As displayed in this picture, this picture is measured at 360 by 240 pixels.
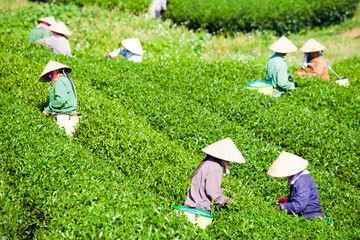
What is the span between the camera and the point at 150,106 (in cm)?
1009

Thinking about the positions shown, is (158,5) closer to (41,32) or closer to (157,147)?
(41,32)

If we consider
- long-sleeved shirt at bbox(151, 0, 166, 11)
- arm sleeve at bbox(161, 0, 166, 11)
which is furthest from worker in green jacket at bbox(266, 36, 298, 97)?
arm sleeve at bbox(161, 0, 166, 11)

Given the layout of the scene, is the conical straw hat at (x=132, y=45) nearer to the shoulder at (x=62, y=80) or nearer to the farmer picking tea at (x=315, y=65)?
the shoulder at (x=62, y=80)

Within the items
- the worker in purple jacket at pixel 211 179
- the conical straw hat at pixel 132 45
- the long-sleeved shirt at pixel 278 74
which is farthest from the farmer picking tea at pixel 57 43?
the worker in purple jacket at pixel 211 179

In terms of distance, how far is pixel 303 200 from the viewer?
20.6 feet

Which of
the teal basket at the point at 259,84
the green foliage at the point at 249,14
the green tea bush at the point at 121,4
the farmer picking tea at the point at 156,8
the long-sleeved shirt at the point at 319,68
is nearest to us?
the teal basket at the point at 259,84

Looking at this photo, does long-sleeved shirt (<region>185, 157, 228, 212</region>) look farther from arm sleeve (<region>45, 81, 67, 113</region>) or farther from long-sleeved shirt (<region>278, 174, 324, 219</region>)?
arm sleeve (<region>45, 81, 67, 113</region>)

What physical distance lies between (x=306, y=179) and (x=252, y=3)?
17667 millimetres

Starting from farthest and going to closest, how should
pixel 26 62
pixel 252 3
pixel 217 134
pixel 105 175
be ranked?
pixel 252 3, pixel 26 62, pixel 217 134, pixel 105 175

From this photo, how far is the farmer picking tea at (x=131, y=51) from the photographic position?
41.1ft

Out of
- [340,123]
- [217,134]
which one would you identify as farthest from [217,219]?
[340,123]

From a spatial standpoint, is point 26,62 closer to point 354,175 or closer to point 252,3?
point 354,175

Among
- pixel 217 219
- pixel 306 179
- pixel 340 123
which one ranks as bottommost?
pixel 340 123

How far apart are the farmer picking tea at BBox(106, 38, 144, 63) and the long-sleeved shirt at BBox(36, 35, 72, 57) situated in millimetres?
1550
